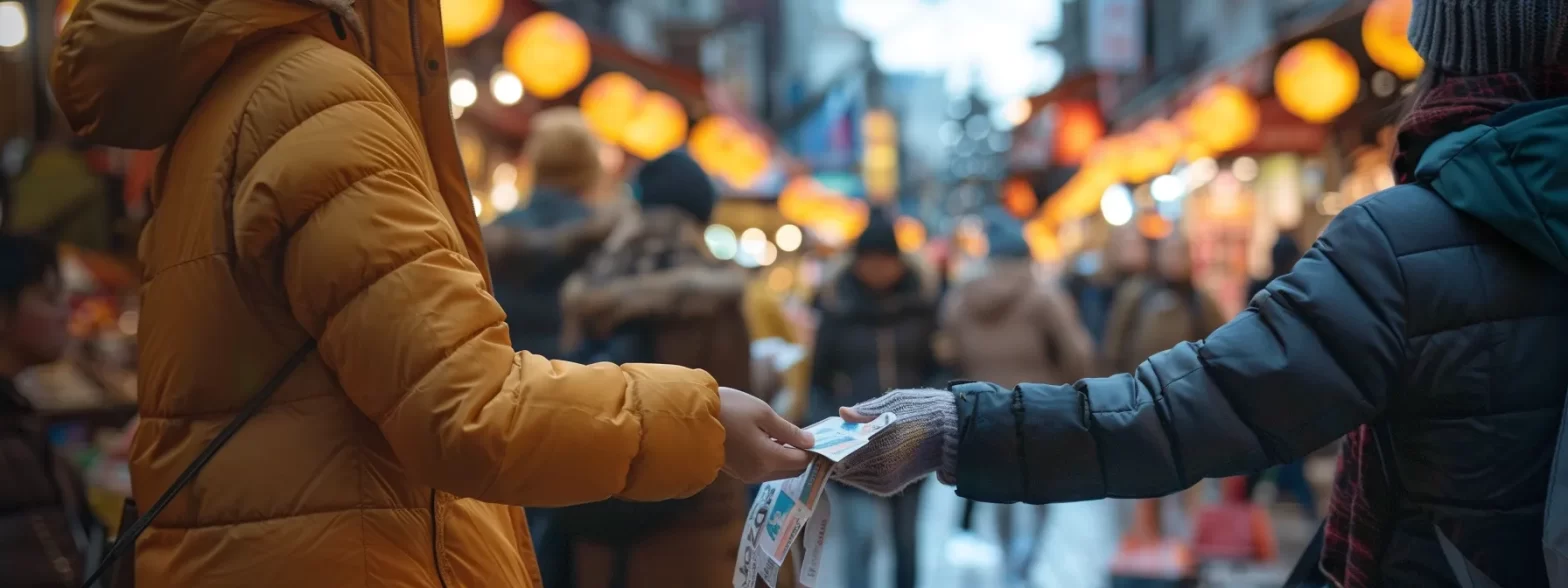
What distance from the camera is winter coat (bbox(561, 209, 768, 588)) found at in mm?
3688

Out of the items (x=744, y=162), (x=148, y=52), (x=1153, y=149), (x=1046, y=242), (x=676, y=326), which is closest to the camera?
(x=148, y=52)

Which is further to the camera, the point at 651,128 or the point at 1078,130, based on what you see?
the point at 1078,130

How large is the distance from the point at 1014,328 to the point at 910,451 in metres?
4.94

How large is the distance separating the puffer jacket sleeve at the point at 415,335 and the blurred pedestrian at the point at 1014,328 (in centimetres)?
531

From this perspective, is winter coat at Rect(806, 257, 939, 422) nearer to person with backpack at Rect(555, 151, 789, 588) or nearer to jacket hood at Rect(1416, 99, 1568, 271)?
person with backpack at Rect(555, 151, 789, 588)

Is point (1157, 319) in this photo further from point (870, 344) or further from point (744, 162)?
point (744, 162)

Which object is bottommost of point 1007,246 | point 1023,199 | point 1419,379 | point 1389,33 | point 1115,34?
point 1023,199

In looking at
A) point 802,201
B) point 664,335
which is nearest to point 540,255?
point 664,335

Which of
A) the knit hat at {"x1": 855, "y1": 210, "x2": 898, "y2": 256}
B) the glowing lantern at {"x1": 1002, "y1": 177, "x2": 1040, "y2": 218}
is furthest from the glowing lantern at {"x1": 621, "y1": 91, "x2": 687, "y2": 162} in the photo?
the glowing lantern at {"x1": 1002, "y1": 177, "x2": 1040, "y2": 218}

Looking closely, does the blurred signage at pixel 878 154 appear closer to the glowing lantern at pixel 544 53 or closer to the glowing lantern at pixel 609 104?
the glowing lantern at pixel 609 104

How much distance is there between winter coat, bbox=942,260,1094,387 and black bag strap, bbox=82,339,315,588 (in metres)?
5.49

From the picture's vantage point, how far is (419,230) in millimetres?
1785

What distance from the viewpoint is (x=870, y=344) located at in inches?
257

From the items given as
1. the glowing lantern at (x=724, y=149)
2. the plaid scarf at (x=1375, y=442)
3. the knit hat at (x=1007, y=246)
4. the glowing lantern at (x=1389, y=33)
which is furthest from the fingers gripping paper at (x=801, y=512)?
the glowing lantern at (x=724, y=149)
